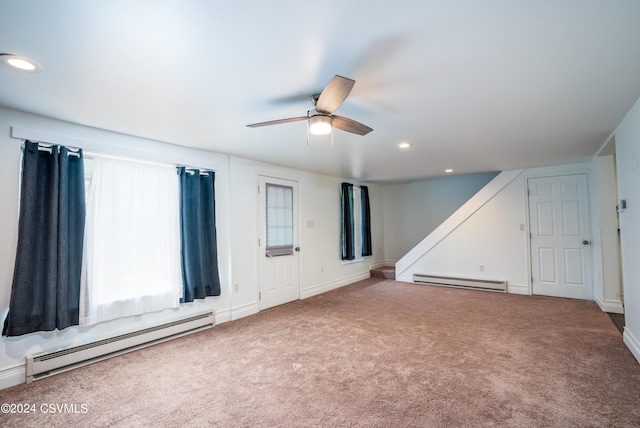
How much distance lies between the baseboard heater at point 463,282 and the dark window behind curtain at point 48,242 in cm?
568

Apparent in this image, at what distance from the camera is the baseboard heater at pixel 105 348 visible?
2.58 metres

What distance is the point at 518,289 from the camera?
5434 millimetres

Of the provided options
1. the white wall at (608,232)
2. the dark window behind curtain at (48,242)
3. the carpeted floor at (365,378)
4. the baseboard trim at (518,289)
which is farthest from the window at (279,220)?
the white wall at (608,232)

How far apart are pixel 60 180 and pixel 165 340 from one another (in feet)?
6.37

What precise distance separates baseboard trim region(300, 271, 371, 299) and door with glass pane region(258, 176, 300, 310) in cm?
22

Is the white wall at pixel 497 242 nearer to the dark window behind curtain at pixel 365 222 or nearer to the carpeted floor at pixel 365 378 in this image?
the dark window behind curtain at pixel 365 222

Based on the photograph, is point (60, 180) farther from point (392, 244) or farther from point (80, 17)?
point (392, 244)

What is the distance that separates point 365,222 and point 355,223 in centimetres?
27

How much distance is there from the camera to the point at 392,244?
782 centimetres

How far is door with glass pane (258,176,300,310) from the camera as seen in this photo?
15.3 feet

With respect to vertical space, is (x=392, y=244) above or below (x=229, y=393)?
above

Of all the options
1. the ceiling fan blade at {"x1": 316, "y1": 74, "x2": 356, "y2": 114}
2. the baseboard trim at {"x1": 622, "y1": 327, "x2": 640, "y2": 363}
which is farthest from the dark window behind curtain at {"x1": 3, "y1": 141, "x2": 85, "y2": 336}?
the baseboard trim at {"x1": 622, "y1": 327, "x2": 640, "y2": 363}

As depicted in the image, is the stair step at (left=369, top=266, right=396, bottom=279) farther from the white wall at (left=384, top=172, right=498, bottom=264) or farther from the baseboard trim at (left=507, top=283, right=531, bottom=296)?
the baseboard trim at (left=507, top=283, right=531, bottom=296)

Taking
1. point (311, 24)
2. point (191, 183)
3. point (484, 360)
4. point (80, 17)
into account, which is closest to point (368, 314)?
point (484, 360)
